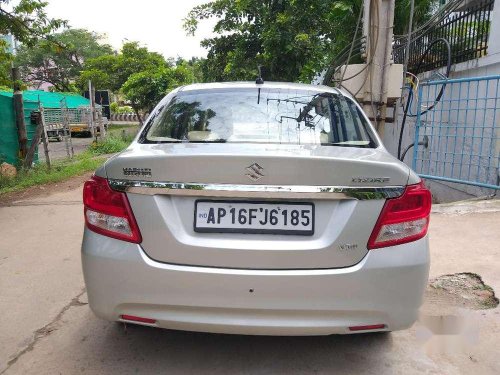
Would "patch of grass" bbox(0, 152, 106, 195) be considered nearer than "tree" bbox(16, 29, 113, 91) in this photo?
Yes

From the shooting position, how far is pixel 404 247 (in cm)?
209

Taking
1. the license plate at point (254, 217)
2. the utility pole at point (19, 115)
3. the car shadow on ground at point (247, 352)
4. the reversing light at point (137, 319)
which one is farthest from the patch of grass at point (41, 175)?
the license plate at point (254, 217)

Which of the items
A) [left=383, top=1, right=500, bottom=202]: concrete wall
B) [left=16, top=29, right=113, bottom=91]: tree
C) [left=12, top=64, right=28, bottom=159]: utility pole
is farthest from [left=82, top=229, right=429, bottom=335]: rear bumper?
[left=16, top=29, right=113, bottom=91]: tree

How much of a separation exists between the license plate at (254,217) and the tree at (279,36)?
949 centimetres

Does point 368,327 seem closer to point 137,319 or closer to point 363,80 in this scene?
point 137,319

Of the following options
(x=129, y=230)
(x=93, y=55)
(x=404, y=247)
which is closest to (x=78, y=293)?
(x=129, y=230)

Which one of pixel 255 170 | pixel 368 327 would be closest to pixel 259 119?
pixel 255 170

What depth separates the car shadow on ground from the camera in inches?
94.8

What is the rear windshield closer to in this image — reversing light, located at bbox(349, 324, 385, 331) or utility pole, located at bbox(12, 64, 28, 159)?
reversing light, located at bbox(349, 324, 385, 331)

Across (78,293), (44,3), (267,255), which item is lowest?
(78,293)

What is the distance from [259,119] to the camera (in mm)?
2736

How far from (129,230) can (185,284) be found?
14.0 inches

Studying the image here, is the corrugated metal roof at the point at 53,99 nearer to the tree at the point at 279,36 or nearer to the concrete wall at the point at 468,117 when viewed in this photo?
the tree at the point at 279,36

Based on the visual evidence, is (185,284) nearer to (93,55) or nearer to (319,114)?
(319,114)
